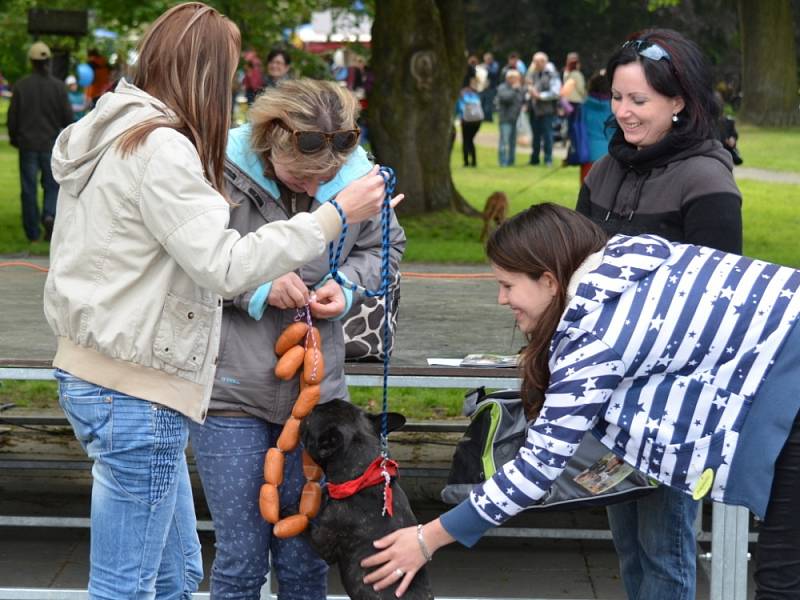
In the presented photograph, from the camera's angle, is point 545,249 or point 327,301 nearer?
point 545,249

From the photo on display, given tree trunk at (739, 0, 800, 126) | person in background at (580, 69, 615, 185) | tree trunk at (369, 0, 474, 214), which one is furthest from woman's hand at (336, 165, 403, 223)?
tree trunk at (739, 0, 800, 126)

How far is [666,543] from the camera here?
367 cm

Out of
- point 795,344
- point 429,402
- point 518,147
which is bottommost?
point 518,147

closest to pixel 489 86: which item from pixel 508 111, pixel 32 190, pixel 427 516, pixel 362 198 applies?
pixel 508 111

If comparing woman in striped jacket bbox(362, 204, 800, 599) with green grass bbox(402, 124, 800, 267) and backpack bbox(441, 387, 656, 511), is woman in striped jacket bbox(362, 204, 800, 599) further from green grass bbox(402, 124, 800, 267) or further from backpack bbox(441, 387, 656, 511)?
green grass bbox(402, 124, 800, 267)

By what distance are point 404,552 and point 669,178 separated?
133 cm

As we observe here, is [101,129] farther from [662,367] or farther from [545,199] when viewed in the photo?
[545,199]

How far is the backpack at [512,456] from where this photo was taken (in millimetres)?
3562

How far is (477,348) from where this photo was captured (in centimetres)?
522

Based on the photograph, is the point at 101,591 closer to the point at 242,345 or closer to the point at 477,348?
the point at 242,345

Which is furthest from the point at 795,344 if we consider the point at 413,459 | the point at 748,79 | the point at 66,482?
the point at 748,79

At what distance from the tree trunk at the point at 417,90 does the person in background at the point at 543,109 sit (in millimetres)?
10412

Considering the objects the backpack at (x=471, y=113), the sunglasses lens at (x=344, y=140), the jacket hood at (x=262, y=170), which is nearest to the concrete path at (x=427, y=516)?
the jacket hood at (x=262, y=170)

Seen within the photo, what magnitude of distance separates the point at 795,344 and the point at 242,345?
4.58 feet
